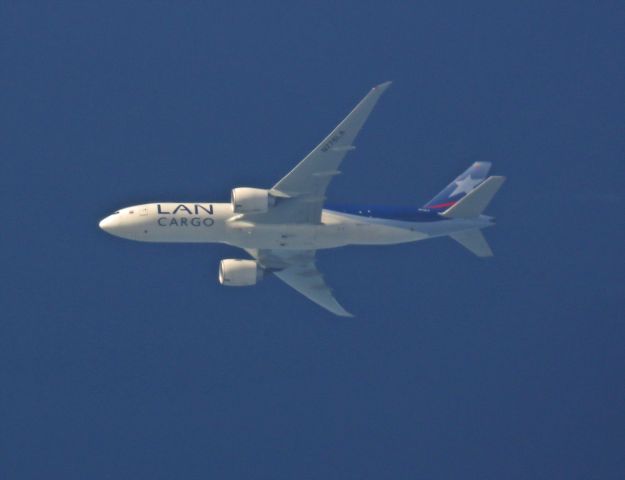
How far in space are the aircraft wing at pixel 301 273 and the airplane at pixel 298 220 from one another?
7.62 ft

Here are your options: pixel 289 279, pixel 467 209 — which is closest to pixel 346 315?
pixel 289 279

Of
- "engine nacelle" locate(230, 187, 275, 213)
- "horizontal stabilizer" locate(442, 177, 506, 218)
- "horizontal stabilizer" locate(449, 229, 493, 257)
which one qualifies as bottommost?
"horizontal stabilizer" locate(449, 229, 493, 257)

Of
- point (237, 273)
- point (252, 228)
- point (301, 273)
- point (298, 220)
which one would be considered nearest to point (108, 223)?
point (252, 228)

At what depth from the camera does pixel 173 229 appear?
3472 inches

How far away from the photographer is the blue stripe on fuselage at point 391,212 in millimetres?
89938

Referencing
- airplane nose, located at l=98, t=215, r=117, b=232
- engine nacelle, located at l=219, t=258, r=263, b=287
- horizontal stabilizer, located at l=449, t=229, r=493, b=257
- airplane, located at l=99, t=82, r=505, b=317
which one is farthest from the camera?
engine nacelle, located at l=219, t=258, r=263, b=287

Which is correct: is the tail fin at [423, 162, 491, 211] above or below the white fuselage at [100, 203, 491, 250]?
above

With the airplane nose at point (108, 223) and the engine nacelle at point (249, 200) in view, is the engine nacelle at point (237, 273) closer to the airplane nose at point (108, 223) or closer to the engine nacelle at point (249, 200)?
the engine nacelle at point (249, 200)

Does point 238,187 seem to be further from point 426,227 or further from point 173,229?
point 426,227

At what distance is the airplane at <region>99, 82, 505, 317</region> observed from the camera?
3423 inches

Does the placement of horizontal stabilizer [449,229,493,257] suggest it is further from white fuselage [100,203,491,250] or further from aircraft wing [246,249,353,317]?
aircraft wing [246,249,353,317]

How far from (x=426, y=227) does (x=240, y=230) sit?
10.6 meters

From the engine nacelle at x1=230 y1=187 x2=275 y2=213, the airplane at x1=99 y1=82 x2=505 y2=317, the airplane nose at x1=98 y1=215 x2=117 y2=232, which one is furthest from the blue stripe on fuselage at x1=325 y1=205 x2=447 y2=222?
the airplane nose at x1=98 y1=215 x2=117 y2=232

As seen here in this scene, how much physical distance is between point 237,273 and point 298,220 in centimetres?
549
